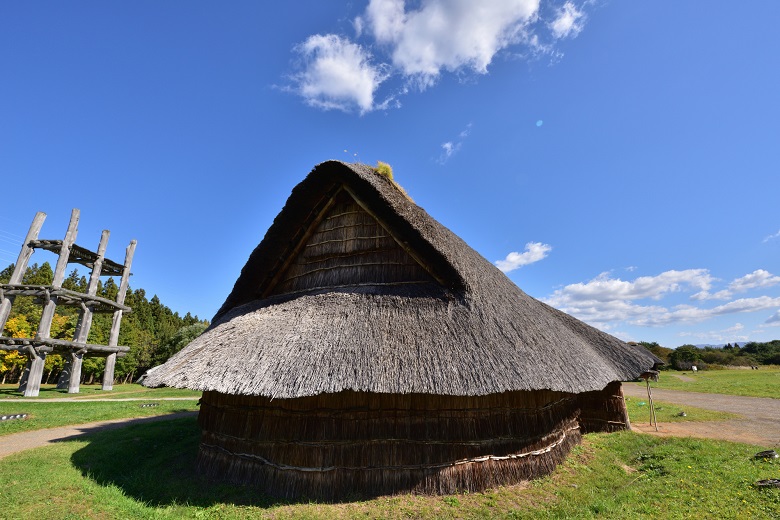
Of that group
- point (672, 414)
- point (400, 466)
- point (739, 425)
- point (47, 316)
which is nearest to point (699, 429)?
point (739, 425)

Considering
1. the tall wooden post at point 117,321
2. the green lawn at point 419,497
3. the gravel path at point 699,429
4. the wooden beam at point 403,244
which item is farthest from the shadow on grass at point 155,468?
the tall wooden post at point 117,321

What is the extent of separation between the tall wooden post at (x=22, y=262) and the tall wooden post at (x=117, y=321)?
19.4 ft

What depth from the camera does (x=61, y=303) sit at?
22.6m

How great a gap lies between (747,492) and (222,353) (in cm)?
1054

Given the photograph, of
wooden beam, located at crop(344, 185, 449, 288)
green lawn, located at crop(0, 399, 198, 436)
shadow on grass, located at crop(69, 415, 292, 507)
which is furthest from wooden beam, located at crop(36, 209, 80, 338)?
wooden beam, located at crop(344, 185, 449, 288)

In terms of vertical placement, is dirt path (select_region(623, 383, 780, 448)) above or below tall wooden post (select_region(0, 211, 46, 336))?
below

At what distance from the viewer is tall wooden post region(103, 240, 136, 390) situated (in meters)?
25.7

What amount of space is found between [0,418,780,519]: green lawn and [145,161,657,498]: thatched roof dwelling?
0.47 metres

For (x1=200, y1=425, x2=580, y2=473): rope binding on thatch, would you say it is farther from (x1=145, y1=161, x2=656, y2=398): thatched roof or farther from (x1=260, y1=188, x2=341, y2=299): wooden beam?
(x1=260, y1=188, x2=341, y2=299): wooden beam

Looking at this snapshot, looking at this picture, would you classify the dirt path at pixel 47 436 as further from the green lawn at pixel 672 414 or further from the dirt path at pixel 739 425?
the green lawn at pixel 672 414

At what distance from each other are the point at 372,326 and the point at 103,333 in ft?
146

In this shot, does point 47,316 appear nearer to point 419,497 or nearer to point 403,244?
point 403,244

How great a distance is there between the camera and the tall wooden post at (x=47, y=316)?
20.0 metres

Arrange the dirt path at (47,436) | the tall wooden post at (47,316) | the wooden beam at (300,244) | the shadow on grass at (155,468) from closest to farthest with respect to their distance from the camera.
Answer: the shadow on grass at (155,468), the dirt path at (47,436), the wooden beam at (300,244), the tall wooden post at (47,316)
